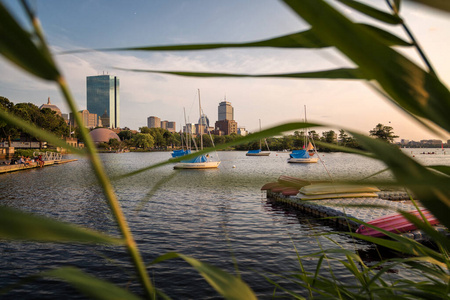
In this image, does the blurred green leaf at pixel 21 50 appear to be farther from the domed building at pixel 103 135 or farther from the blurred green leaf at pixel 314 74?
the domed building at pixel 103 135

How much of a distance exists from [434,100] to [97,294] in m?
0.48

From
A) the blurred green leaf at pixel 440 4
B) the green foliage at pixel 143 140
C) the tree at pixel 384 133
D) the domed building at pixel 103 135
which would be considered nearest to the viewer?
the blurred green leaf at pixel 440 4

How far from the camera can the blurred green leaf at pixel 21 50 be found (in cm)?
26

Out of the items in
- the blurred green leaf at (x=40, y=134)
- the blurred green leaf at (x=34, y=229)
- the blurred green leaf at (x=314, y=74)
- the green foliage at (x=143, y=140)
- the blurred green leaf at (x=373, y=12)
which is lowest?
the blurred green leaf at (x=34, y=229)

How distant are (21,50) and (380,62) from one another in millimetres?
386

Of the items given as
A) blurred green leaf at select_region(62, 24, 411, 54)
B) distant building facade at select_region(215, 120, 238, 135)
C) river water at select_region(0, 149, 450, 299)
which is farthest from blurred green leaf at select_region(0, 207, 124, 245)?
distant building facade at select_region(215, 120, 238, 135)

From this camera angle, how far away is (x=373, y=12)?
551 millimetres

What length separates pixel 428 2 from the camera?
1.23ft

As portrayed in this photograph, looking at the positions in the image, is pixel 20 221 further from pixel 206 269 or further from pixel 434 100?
pixel 434 100

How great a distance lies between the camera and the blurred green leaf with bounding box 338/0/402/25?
20.6 inches

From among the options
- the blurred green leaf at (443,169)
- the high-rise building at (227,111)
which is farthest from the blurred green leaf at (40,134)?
the high-rise building at (227,111)

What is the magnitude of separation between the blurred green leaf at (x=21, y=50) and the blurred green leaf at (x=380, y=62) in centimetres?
27

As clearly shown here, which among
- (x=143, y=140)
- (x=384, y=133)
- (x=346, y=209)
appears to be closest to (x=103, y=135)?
(x=143, y=140)

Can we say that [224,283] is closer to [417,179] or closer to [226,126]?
[417,179]
